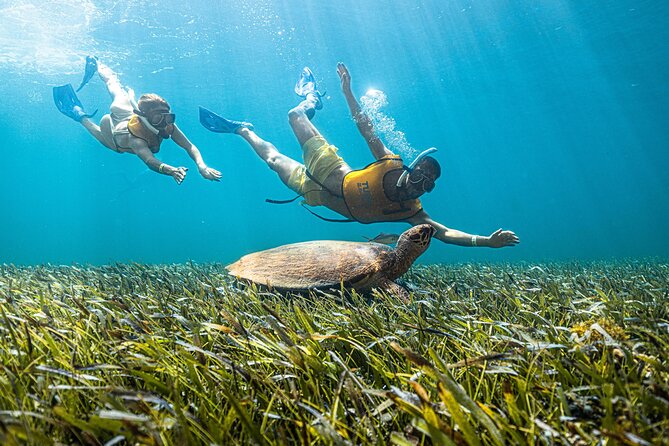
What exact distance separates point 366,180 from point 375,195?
0.29 m

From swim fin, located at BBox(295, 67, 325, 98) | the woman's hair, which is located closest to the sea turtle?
the woman's hair

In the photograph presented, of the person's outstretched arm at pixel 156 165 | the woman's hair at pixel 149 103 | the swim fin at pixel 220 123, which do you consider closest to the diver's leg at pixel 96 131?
the person's outstretched arm at pixel 156 165

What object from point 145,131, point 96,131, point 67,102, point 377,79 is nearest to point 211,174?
point 145,131

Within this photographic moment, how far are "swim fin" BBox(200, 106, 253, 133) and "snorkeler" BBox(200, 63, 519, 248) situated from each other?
118cm

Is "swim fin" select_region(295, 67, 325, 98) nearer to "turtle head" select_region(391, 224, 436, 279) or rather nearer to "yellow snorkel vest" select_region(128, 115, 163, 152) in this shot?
"yellow snorkel vest" select_region(128, 115, 163, 152)

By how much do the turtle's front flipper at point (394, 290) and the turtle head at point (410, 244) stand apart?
Answer: 0.25m

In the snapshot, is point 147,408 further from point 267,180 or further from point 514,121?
point 267,180

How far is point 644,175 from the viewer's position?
79.2 m

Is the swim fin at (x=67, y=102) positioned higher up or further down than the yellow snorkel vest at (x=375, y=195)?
higher up

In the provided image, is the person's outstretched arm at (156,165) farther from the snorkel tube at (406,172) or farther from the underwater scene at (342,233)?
the snorkel tube at (406,172)

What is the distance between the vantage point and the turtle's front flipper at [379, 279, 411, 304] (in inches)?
135

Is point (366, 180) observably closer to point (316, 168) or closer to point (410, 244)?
point (316, 168)

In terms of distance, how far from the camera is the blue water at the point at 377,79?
2275cm

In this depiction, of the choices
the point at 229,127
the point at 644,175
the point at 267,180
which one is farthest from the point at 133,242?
the point at 644,175
